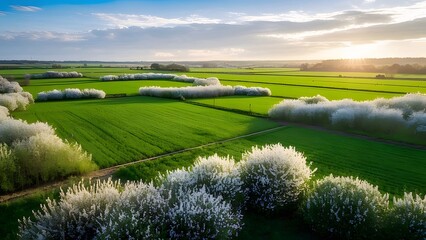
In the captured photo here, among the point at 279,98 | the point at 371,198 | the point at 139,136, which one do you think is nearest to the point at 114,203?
the point at 371,198

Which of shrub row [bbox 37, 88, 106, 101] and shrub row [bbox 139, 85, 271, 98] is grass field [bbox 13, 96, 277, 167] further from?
shrub row [bbox 139, 85, 271, 98]

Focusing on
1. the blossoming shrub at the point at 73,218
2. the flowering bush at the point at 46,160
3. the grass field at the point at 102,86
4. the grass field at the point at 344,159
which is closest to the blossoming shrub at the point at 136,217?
the blossoming shrub at the point at 73,218

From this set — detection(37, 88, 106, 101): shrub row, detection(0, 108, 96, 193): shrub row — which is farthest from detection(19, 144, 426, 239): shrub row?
detection(37, 88, 106, 101): shrub row

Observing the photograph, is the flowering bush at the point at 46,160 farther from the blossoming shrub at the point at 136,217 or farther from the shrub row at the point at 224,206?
the blossoming shrub at the point at 136,217

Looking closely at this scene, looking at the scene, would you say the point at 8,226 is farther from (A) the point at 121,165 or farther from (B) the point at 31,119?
(B) the point at 31,119

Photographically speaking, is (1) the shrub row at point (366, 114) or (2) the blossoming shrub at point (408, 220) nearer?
(2) the blossoming shrub at point (408, 220)
